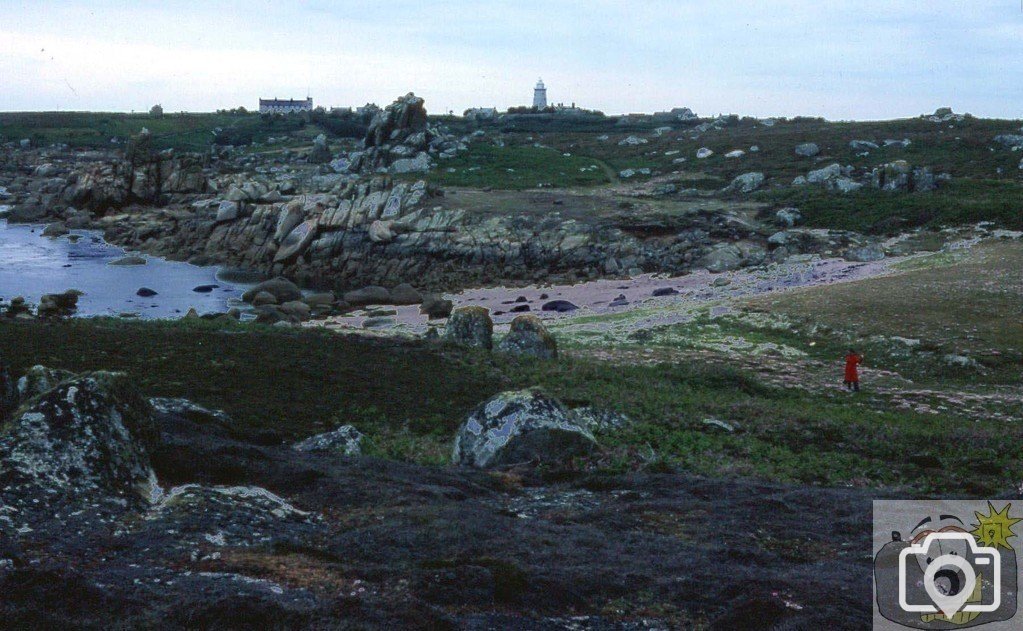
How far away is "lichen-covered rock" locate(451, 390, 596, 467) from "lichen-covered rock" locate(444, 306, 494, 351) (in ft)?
53.2

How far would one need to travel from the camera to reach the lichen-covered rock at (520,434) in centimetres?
1947

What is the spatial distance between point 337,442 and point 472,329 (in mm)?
16955

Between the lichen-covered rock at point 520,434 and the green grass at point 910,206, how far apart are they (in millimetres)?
58780

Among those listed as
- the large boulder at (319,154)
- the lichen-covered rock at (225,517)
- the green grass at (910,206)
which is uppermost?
the large boulder at (319,154)

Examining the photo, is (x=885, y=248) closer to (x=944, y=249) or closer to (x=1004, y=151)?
(x=944, y=249)

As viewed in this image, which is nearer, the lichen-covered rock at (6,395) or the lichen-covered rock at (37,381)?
the lichen-covered rock at (6,395)

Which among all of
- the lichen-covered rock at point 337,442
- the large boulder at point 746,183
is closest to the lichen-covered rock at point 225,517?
the lichen-covered rock at point 337,442

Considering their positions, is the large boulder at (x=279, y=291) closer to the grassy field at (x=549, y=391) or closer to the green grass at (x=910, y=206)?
the grassy field at (x=549, y=391)

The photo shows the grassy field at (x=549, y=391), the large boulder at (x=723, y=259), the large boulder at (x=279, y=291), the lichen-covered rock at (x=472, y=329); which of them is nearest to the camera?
the grassy field at (x=549, y=391)

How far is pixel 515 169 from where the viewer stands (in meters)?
115

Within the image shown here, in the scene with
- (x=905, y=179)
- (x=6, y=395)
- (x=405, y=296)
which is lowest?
(x=405, y=296)

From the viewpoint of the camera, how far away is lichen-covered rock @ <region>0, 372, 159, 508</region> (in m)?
12.2

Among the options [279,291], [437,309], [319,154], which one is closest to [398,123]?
[319,154]

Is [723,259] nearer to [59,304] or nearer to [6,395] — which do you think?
[59,304]
